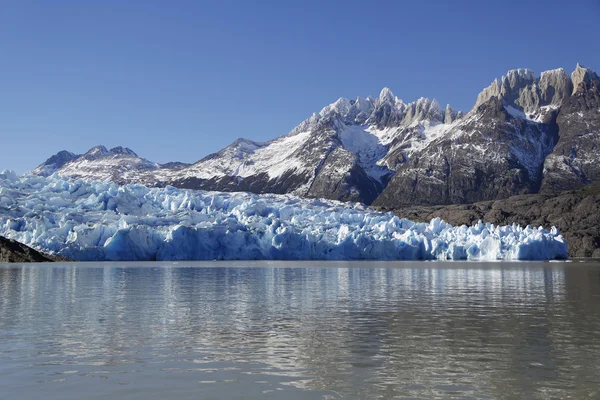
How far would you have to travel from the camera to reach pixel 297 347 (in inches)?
598

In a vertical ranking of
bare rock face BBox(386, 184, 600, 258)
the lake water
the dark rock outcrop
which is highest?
bare rock face BBox(386, 184, 600, 258)

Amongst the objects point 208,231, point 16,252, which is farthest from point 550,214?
point 16,252

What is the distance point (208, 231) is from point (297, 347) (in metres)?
63.5

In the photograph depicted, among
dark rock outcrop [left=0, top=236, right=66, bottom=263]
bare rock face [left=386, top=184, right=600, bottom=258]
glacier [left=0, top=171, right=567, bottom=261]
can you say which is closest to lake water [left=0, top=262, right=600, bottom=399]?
dark rock outcrop [left=0, top=236, right=66, bottom=263]

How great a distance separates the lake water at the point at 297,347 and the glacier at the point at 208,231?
157 ft

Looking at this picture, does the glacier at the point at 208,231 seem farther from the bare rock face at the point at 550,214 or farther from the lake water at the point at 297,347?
the lake water at the point at 297,347

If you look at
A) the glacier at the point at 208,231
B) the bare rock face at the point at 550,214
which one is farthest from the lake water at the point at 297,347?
the bare rock face at the point at 550,214

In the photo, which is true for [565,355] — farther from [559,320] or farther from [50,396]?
[50,396]

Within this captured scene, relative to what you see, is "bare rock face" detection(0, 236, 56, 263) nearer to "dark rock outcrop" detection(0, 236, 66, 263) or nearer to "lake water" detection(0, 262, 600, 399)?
"dark rock outcrop" detection(0, 236, 66, 263)

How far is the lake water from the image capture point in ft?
36.8

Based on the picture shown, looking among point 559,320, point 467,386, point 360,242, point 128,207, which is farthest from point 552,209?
point 467,386

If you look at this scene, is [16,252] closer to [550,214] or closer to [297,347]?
[297,347]

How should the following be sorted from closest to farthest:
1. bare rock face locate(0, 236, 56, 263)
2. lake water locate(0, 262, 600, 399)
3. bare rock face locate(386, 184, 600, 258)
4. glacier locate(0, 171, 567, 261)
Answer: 1. lake water locate(0, 262, 600, 399)
2. bare rock face locate(0, 236, 56, 263)
3. glacier locate(0, 171, 567, 261)
4. bare rock face locate(386, 184, 600, 258)

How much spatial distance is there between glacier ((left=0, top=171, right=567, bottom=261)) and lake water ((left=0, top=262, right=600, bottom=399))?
47916 mm
